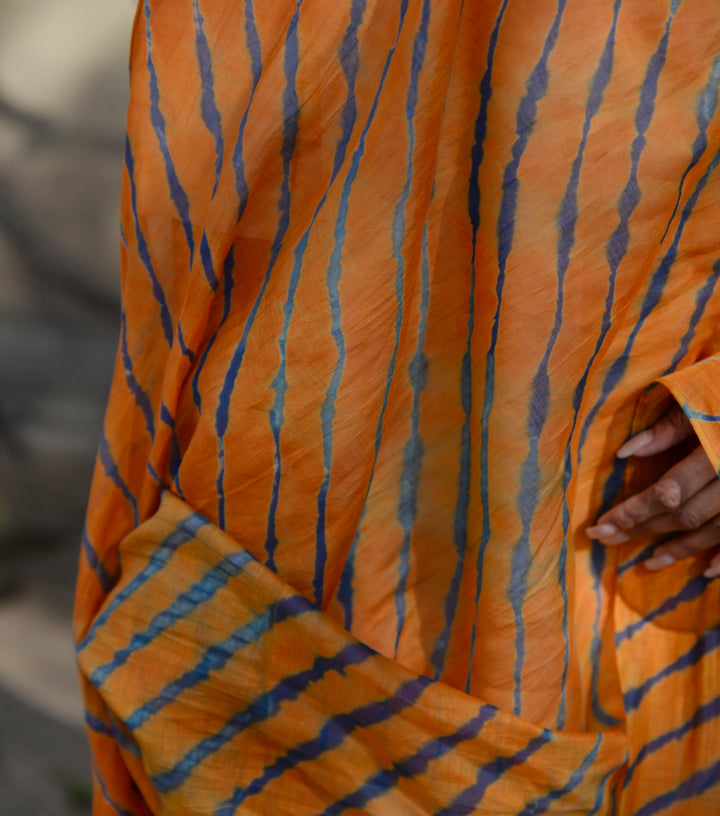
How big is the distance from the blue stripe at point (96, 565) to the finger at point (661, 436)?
41cm

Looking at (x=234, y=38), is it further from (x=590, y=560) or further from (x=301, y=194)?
(x=590, y=560)

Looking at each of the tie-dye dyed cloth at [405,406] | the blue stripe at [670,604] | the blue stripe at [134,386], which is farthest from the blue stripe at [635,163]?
the blue stripe at [134,386]

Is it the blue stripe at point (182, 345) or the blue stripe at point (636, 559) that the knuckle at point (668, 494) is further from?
the blue stripe at point (182, 345)

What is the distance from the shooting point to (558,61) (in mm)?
463

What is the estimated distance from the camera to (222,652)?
22.8 inches

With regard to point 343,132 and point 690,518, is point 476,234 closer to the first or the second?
point 343,132

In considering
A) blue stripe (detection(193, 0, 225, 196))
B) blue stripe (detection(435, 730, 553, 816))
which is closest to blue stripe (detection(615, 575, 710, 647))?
blue stripe (detection(435, 730, 553, 816))

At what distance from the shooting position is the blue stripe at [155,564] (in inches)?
22.3

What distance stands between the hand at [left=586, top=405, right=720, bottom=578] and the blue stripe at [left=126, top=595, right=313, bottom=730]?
0.75 feet

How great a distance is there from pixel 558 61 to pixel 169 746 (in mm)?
523

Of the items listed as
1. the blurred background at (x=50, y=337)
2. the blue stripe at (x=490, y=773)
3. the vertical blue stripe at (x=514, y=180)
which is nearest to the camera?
the vertical blue stripe at (x=514, y=180)

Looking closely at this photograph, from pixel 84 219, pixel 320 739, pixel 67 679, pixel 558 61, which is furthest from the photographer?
pixel 67 679

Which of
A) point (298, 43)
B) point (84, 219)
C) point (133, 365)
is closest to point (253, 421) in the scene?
point (133, 365)

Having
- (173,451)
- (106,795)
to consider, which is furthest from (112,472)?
(106,795)
